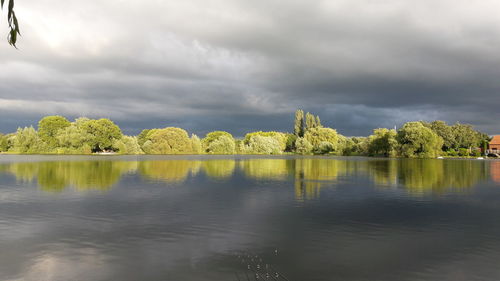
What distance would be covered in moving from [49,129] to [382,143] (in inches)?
5750

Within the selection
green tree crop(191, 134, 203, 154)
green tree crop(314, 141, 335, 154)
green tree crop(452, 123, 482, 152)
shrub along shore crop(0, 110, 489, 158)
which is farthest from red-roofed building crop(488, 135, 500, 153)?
green tree crop(191, 134, 203, 154)

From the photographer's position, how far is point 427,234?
19578 millimetres

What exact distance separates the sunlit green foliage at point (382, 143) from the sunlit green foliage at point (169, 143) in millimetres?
86688

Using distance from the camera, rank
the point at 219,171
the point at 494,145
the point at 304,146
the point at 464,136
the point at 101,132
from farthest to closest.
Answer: the point at 304,146 → the point at 494,145 → the point at 464,136 → the point at 101,132 → the point at 219,171

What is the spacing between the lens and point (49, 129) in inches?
6063

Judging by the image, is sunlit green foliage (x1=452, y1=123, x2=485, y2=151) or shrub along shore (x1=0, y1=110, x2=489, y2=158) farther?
sunlit green foliage (x1=452, y1=123, x2=485, y2=151)

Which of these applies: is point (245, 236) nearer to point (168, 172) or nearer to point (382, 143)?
point (168, 172)

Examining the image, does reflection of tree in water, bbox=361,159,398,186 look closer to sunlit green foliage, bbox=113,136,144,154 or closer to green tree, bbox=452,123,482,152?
sunlit green foliage, bbox=113,136,144,154

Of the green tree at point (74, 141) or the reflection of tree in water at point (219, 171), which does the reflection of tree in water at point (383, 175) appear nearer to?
the reflection of tree in water at point (219, 171)

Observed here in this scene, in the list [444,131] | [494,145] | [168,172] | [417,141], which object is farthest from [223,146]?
[494,145]

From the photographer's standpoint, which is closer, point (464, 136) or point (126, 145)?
point (126, 145)

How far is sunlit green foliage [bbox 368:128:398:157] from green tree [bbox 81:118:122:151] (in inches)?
4482

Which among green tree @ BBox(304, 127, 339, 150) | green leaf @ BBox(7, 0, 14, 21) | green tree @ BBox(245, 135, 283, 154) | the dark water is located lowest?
the dark water

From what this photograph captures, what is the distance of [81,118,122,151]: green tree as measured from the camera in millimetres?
146375
